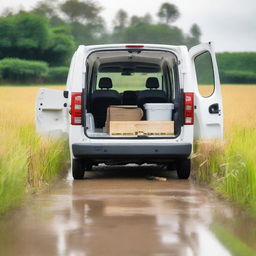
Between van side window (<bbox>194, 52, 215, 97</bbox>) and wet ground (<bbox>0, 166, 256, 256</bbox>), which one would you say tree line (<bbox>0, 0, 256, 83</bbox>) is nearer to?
van side window (<bbox>194, 52, 215, 97</bbox>)

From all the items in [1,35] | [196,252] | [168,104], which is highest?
[1,35]

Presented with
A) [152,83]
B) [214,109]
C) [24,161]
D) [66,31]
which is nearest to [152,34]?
[66,31]

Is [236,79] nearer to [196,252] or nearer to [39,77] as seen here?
[39,77]

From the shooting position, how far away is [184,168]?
1366 centimetres

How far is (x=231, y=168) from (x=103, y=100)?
4047 mm

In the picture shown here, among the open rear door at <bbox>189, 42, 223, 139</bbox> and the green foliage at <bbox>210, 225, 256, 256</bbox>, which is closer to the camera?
the green foliage at <bbox>210, 225, 256, 256</bbox>

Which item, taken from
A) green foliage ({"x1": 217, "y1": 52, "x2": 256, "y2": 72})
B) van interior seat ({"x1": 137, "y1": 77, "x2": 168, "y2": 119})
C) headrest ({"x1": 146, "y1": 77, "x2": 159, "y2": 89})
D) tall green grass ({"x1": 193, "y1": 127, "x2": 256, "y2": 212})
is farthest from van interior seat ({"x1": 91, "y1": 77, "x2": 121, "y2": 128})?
green foliage ({"x1": 217, "y1": 52, "x2": 256, "y2": 72})

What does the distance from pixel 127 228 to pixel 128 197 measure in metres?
2.50

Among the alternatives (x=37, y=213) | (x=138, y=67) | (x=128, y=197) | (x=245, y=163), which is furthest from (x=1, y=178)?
(x=138, y=67)

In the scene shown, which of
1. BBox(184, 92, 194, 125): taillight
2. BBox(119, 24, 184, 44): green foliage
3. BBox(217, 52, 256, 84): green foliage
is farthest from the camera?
BBox(119, 24, 184, 44): green foliage

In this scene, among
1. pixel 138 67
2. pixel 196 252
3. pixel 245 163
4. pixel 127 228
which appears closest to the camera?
pixel 196 252

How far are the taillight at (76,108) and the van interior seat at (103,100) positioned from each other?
144cm

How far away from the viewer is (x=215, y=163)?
1307 centimetres

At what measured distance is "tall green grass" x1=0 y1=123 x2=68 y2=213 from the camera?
31.9ft
